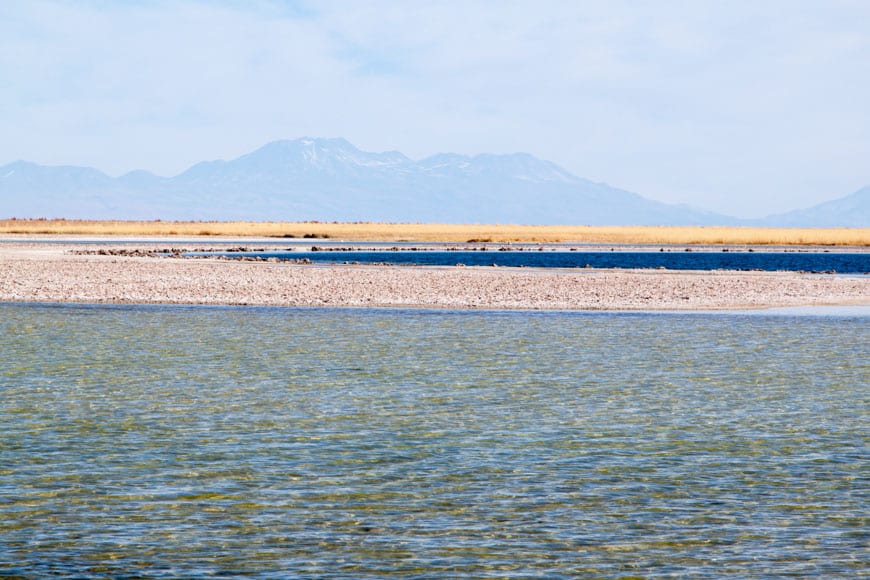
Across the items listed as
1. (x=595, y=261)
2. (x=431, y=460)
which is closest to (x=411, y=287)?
(x=431, y=460)

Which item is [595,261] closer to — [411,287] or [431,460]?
[411,287]

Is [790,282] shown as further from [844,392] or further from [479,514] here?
[479,514]

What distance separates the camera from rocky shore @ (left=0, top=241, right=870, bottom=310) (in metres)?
39.7

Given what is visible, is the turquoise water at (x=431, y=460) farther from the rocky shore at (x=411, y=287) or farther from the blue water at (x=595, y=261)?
the blue water at (x=595, y=261)

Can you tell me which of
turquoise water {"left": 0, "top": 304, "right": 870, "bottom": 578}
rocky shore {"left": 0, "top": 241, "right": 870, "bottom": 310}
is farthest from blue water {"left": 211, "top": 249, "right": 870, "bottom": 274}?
turquoise water {"left": 0, "top": 304, "right": 870, "bottom": 578}

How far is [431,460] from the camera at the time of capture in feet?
44.4

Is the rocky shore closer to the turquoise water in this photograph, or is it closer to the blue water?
the blue water

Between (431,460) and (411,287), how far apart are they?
3240 centimetres

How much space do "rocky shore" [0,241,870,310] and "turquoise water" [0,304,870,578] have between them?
1406 centimetres

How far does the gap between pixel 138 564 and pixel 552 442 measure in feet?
21.4

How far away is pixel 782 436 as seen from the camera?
15.0 m

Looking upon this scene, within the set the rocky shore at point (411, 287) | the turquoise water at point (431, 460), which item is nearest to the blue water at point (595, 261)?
the rocky shore at point (411, 287)

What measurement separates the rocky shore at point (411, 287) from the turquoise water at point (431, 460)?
14.1 metres

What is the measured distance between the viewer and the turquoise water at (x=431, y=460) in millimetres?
9883
